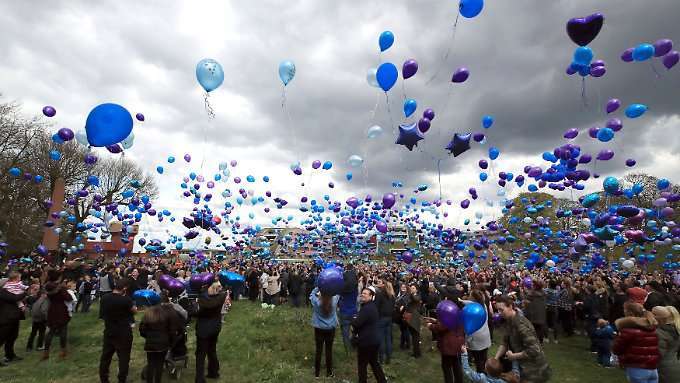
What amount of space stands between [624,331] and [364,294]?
3.20 metres

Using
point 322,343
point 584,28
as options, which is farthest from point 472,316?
point 584,28

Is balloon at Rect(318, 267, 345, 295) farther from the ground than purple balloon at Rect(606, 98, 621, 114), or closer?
closer

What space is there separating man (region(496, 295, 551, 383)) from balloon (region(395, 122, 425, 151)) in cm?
617

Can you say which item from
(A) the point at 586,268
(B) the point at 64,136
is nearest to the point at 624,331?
(B) the point at 64,136

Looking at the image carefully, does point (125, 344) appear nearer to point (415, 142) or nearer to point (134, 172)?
point (415, 142)

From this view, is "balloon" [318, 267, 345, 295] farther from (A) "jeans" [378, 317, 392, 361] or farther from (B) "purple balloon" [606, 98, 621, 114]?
(B) "purple balloon" [606, 98, 621, 114]

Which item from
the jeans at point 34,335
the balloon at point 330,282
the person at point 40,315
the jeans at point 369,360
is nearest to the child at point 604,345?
the jeans at point 369,360

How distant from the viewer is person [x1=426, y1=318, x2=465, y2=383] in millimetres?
4945

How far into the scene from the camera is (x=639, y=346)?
3.82 m

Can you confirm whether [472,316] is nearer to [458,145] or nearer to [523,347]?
[523,347]

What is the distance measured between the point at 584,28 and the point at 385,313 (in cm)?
712

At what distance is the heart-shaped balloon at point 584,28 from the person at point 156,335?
921 cm

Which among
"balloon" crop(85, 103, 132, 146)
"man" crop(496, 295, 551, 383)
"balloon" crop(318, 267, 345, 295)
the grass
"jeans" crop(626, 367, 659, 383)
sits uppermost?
"balloon" crop(85, 103, 132, 146)

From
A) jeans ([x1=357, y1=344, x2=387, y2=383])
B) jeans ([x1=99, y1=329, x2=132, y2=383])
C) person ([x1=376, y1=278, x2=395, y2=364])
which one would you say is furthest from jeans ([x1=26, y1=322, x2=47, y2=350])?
person ([x1=376, y1=278, x2=395, y2=364])
